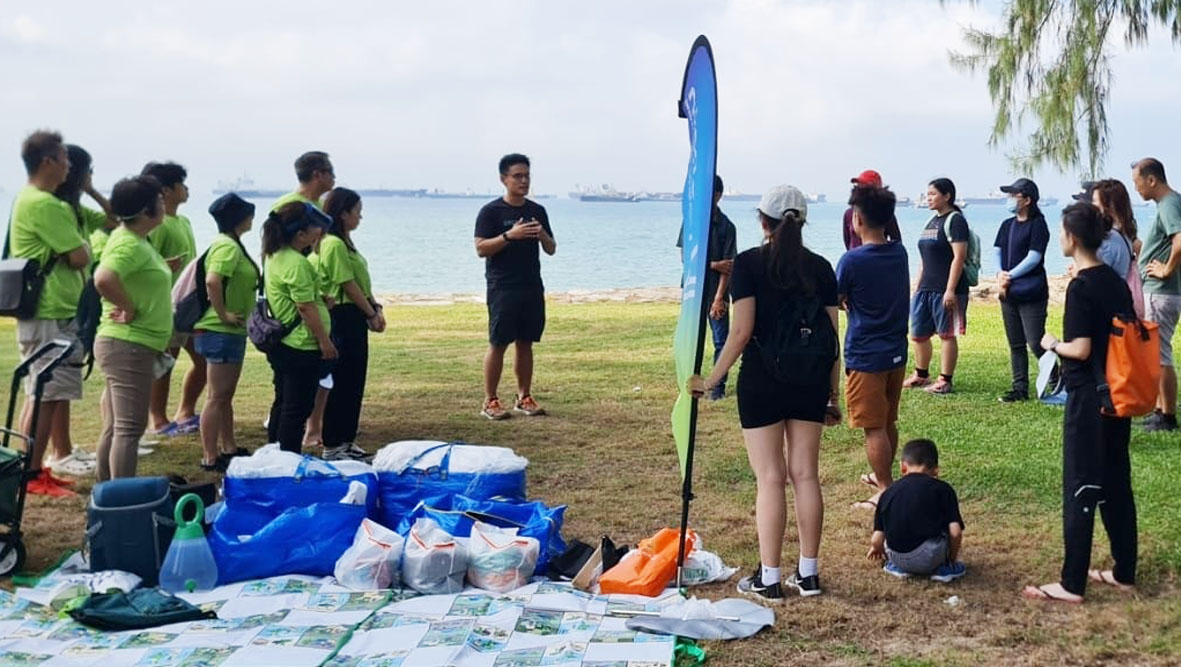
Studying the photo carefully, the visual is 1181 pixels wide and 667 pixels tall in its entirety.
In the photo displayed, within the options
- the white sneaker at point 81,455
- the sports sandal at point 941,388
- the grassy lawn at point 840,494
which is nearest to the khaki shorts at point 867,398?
the grassy lawn at point 840,494

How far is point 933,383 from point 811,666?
534 centimetres

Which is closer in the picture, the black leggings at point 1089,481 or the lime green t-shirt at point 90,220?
the black leggings at point 1089,481

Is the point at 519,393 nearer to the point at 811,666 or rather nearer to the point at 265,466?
the point at 265,466

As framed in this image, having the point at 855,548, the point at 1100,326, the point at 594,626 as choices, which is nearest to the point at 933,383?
the point at 855,548

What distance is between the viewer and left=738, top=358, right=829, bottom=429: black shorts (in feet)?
14.4

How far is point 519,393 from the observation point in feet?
27.2

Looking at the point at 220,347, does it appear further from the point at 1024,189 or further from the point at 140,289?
the point at 1024,189

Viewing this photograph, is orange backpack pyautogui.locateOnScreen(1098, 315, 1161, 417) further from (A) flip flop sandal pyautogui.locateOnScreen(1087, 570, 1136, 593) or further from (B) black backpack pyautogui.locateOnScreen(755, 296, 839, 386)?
(B) black backpack pyautogui.locateOnScreen(755, 296, 839, 386)

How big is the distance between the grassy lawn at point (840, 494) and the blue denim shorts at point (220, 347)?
67 cm

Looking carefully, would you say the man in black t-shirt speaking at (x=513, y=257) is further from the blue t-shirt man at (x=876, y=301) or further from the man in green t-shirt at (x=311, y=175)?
the blue t-shirt man at (x=876, y=301)

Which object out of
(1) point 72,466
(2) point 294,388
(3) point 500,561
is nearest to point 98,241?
(1) point 72,466

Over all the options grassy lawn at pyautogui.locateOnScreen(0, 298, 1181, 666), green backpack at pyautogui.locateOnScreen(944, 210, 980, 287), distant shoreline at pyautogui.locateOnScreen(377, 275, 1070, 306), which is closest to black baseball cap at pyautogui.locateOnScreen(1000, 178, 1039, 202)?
green backpack at pyautogui.locateOnScreen(944, 210, 980, 287)

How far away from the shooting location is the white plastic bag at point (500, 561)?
4676 millimetres

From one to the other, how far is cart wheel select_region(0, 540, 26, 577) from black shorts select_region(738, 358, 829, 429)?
10.1 ft
